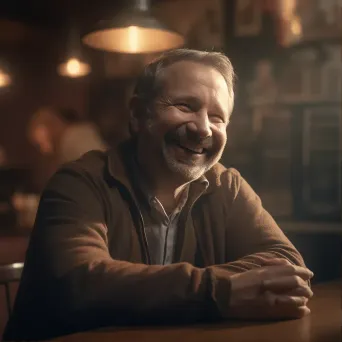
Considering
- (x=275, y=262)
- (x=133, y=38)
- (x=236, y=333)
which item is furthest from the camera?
(x=133, y=38)

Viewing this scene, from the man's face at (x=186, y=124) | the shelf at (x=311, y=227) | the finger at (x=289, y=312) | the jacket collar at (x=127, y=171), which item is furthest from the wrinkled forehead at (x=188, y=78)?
the finger at (x=289, y=312)

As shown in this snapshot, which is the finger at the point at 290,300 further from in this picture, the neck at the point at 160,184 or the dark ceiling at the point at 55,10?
the dark ceiling at the point at 55,10

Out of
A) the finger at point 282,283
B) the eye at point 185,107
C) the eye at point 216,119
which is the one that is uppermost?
the eye at point 185,107

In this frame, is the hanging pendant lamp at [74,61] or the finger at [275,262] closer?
the finger at [275,262]

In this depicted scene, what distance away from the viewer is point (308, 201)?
1.04 m

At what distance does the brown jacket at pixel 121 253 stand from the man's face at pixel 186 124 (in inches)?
1.9

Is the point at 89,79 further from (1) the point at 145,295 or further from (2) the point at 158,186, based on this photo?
(1) the point at 145,295

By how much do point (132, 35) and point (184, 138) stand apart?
0.25 meters

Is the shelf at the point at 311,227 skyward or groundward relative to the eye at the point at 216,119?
groundward

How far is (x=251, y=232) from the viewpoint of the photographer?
941 mm

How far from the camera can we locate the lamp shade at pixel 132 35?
95 cm

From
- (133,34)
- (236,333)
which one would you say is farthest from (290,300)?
(133,34)

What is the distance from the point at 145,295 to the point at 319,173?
0.50 meters

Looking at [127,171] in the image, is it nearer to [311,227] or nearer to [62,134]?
[62,134]
